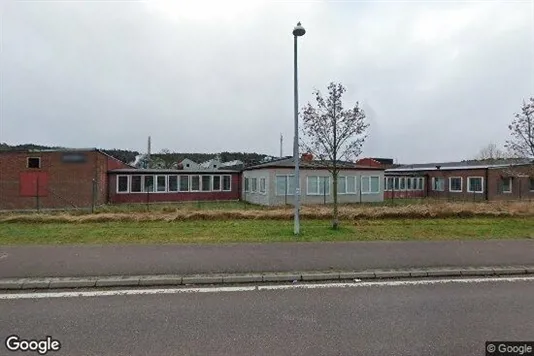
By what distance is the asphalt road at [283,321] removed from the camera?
3859 millimetres

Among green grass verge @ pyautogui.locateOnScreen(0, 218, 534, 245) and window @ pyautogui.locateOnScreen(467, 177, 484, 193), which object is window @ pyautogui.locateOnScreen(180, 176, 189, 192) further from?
window @ pyautogui.locateOnScreen(467, 177, 484, 193)

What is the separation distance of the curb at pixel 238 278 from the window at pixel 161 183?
23525mm

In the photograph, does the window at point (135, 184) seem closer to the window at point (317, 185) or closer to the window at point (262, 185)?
the window at point (262, 185)

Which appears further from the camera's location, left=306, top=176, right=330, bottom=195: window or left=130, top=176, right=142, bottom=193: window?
left=130, top=176, right=142, bottom=193: window

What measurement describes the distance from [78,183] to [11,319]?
73.4 ft

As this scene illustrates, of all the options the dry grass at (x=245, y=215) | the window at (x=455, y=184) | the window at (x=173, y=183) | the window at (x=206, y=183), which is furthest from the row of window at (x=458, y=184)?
the window at (x=173, y=183)

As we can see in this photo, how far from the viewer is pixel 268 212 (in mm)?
14266

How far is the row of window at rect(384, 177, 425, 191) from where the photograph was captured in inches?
1432

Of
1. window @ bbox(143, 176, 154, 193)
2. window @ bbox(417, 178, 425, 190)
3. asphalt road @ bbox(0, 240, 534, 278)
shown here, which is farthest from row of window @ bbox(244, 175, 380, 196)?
asphalt road @ bbox(0, 240, 534, 278)

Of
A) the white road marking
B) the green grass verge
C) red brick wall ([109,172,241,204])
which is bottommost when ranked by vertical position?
the white road marking

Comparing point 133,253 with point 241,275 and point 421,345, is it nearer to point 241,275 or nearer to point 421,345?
point 241,275

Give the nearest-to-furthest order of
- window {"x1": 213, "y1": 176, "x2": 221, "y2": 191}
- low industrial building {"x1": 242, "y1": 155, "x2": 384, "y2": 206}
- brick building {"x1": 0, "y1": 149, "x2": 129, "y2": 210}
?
1. brick building {"x1": 0, "y1": 149, "x2": 129, "y2": 210}
2. low industrial building {"x1": 242, "y1": 155, "x2": 384, "y2": 206}
3. window {"x1": 213, "y1": 176, "x2": 221, "y2": 191}

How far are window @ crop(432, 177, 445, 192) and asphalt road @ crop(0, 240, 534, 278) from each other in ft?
98.0

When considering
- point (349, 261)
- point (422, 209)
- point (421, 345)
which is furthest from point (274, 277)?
point (422, 209)
